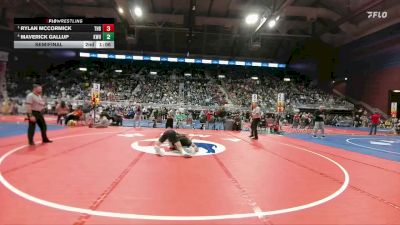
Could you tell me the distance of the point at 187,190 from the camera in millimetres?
4586

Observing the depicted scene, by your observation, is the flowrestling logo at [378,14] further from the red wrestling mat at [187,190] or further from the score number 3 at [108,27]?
the red wrestling mat at [187,190]

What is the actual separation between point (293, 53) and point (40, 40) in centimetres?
3169

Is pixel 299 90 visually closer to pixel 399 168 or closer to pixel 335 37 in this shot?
pixel 335 37

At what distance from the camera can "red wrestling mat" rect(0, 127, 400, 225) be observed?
350cm

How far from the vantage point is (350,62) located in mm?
35094

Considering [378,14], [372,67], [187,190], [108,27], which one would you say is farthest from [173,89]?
[187,190]

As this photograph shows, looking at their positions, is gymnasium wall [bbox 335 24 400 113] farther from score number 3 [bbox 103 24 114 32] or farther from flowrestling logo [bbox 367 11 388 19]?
score number 3 [bbox 103 24 114 32]

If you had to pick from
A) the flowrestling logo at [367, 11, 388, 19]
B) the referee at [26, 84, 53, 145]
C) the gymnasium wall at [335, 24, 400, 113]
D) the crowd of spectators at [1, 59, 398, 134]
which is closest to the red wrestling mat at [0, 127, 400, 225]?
the referee at [26, 84, 53, 145]
